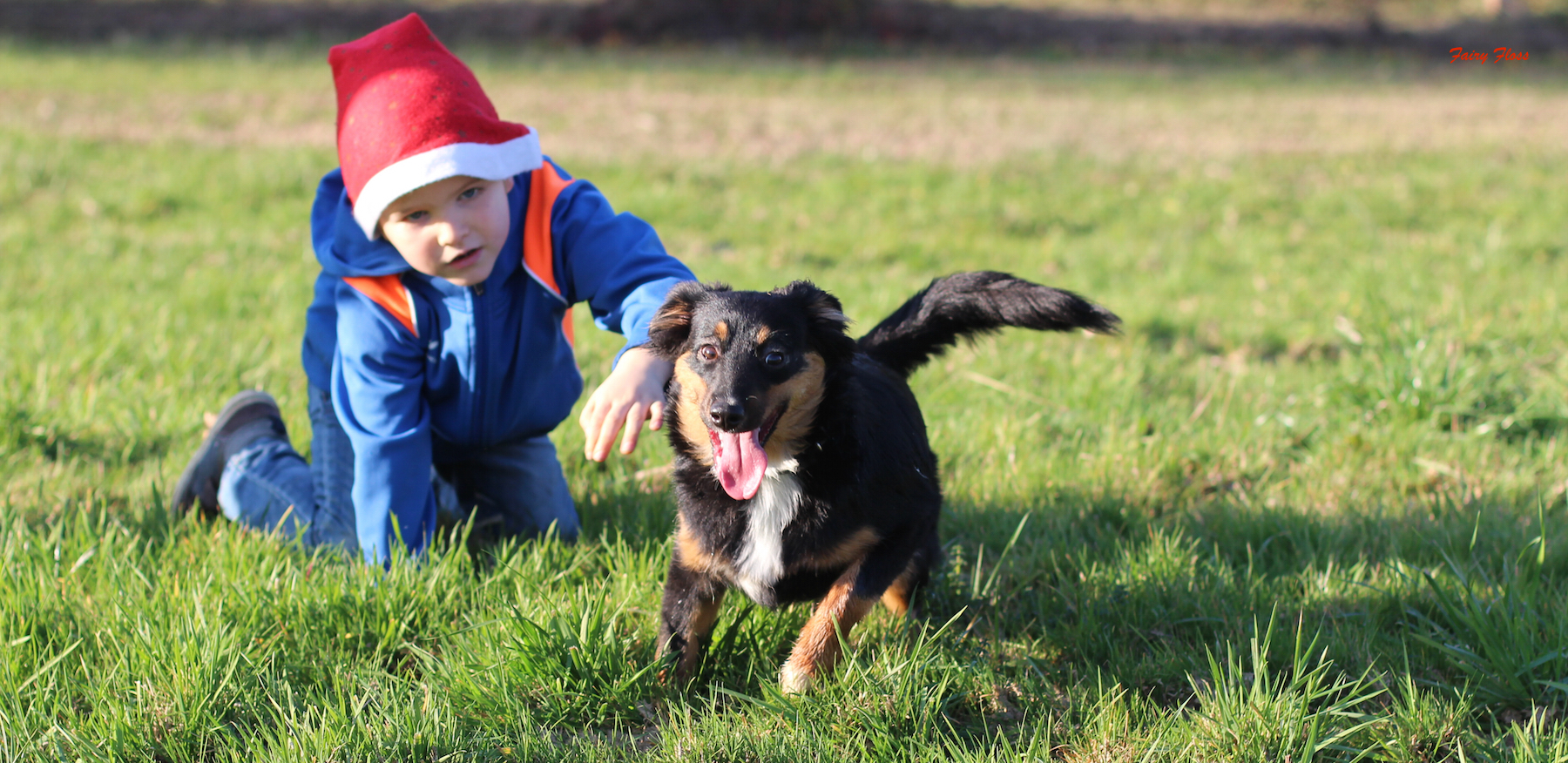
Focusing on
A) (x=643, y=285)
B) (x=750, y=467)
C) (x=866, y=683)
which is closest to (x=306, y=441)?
(x=643, y=285)

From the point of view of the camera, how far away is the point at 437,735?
2197mm

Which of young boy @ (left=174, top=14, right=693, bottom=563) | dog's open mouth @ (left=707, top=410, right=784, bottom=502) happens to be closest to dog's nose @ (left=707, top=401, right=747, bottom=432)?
dog's open mouth @ (left=707, top=410, right=784, bottom=502)

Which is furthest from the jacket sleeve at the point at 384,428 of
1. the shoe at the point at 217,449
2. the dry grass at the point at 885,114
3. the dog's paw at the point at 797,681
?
the dry grass at the point at 885,114

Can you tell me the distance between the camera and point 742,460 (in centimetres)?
231

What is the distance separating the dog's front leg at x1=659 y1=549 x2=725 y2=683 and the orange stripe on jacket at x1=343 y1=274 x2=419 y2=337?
3.73 ft

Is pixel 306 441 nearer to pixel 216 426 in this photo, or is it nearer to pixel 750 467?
pixel 216 426

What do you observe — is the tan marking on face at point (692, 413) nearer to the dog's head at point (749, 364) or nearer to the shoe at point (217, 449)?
the dog's head at point (749, 364)

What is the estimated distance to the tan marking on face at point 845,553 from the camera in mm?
2406

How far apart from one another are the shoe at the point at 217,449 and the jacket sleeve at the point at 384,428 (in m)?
0.56

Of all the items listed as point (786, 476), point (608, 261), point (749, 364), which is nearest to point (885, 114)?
point (608, 261)

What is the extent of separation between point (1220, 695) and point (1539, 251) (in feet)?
18.4

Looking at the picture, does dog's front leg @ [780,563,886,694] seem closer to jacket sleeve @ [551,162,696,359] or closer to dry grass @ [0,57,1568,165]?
jacket sleeve @ [551,162,696,359]

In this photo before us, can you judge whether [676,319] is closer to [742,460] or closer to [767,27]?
[742,460]

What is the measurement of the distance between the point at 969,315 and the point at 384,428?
1.65 metres
